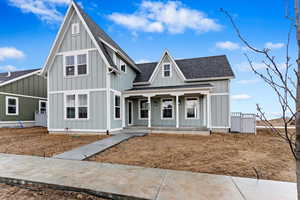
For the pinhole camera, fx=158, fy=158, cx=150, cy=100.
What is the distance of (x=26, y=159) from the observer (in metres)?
5.23

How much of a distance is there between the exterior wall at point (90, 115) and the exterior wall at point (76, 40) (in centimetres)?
326

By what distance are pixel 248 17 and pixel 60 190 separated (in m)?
6.41

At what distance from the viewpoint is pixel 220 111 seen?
12.5 m

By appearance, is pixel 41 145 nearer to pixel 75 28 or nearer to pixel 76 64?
pixel 76 64

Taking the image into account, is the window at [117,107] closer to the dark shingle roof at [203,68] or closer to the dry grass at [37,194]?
the dark shingle roof at [203,68]

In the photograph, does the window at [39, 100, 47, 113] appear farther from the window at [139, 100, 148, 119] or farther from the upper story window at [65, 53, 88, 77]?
the window at [139, 100, 148, 119]

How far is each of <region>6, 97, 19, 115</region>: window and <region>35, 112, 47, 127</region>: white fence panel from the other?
1.86 metres

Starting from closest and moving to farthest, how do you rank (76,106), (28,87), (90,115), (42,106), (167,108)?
(90,115), (76,106), (167,108), (28,87), (42,106)

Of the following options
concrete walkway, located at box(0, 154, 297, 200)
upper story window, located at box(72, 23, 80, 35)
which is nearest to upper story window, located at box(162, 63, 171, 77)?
upper story window, located at box(72, 23, 80, 35)

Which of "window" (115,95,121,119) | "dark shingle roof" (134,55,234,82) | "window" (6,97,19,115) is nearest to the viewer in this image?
"window" (115,95,121,119)

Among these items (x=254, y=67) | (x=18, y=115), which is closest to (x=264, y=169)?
(x=254, y=67)

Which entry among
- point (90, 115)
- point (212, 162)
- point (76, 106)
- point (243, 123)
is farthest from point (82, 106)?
point (243, 123)

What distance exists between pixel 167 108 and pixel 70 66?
8127 millimetres

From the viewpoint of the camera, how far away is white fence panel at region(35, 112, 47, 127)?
17.1 meters
